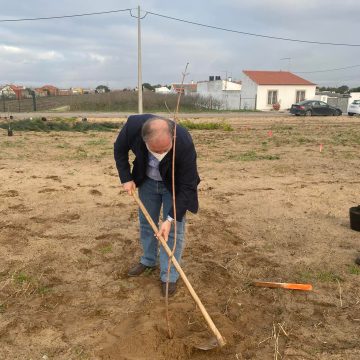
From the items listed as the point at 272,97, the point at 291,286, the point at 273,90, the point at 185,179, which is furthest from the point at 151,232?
the point at 272,97

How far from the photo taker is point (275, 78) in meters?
38.9

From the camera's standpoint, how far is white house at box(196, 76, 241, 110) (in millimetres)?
40916

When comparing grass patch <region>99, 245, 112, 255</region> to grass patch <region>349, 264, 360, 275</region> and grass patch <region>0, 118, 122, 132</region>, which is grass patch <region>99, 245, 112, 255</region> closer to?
grass patch <region>349, 264, 360, 275</region>

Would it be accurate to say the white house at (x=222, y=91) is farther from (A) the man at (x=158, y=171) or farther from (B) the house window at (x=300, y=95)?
(A) the man at (x=158, y=171)

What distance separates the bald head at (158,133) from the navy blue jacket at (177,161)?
22cm

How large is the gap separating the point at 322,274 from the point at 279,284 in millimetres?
543

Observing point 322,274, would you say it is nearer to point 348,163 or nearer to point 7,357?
point 7,357

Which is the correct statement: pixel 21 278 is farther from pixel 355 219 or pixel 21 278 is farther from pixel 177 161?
pixel 355 219

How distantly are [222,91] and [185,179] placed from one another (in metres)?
41.6

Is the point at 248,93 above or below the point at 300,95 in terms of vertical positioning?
above

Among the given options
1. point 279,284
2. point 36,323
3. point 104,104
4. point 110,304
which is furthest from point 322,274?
point 104,104

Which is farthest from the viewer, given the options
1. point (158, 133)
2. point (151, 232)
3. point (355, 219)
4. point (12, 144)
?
point (12, 144)

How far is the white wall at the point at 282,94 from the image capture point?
1490 inches

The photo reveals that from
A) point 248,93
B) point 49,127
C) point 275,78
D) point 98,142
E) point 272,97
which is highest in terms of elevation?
point 275,78
